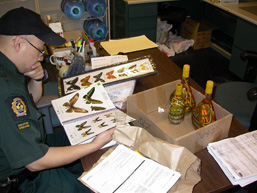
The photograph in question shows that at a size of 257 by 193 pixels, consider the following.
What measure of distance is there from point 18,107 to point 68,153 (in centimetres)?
28

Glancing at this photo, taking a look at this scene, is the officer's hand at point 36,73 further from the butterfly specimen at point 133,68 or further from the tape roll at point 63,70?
the butterfly specimen at point 133,68

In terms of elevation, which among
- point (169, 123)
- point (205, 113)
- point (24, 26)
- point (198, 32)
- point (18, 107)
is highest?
point (24, 26)

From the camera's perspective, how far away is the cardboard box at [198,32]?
3.80 meters

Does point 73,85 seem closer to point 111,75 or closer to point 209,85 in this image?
point 111,75

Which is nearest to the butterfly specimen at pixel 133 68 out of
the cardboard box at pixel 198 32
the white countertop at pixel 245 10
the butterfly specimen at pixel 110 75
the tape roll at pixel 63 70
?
the butterfly specimen at pixel 110 75

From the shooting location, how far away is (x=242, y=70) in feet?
10.0

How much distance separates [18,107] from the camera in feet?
3.58

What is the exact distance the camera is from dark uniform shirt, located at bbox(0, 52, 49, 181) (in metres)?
1.06

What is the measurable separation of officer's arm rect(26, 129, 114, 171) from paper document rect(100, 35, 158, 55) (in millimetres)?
881

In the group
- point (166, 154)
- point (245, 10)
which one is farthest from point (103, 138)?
point (245, 10)

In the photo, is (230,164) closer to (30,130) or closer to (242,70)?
(30,130)

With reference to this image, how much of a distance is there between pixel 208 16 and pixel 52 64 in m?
3.02

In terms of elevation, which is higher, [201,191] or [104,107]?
[104,107]

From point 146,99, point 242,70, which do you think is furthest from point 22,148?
point 242,70
